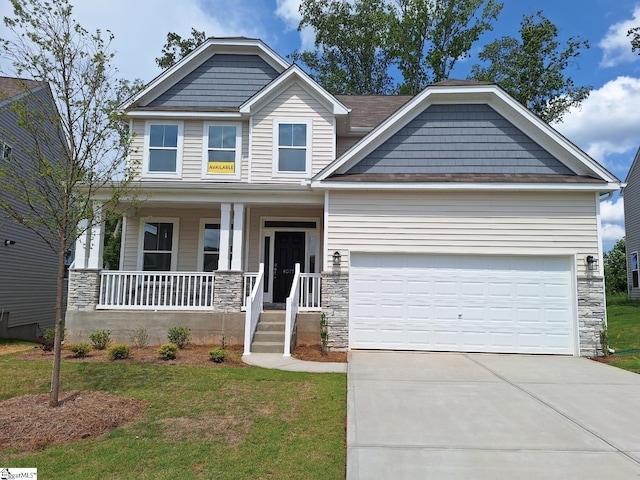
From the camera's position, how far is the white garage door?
9758 mm

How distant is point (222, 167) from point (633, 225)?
67.7 feet

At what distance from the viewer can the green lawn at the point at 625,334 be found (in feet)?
29.1

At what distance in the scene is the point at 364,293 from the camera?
394 inches

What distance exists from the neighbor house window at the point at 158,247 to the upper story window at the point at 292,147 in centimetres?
373

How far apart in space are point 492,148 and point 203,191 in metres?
7.03

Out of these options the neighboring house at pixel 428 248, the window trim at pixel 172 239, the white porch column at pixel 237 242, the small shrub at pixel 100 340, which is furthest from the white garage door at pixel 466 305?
the window trim at pixel 172 239

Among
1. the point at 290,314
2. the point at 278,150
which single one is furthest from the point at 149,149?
the point at 290,314

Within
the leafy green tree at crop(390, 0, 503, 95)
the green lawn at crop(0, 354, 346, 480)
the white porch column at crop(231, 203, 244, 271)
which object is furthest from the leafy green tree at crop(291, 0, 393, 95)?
the green lawn at crop(0, 354, 346, 480)

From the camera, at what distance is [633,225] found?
21828mm

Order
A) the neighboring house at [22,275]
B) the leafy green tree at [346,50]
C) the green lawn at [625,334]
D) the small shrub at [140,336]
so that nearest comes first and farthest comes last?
1. the green lawn at [625,334]
2. the small shrub at [140,336]
3. the neighboring house at [22,275]
4. the leafy green tree at [346,50]

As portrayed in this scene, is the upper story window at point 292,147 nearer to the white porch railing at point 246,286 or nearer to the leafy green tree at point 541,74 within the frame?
the white porch railing at point 246,286

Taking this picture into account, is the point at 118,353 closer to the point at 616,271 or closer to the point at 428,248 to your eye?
the point at 428,248

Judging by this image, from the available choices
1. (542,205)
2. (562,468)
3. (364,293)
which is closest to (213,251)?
(364,293)

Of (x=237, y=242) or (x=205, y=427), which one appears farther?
(x=237, y=242)
